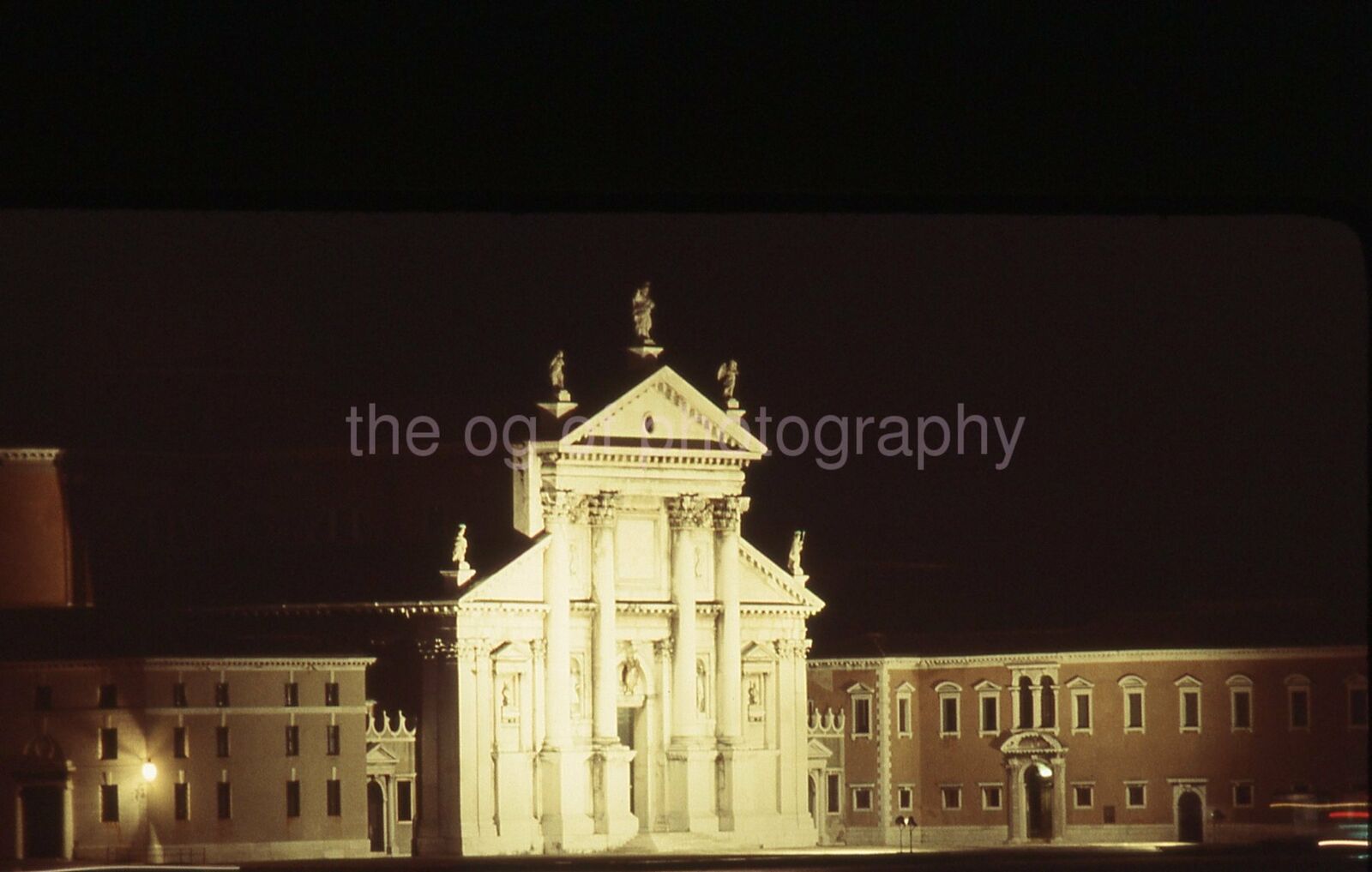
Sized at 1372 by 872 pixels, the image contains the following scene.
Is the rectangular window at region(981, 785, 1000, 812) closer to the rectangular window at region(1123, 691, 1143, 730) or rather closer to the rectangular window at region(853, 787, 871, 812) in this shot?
the rectangular window at region(853, 787, 871, 812)

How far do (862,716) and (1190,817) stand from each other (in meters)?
2.33

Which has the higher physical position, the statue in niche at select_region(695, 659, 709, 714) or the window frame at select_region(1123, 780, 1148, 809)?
the statue in niche at select_region(695, 659, 709, 714)

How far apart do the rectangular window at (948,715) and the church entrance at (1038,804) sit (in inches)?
28.4

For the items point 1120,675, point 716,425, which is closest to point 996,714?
point 1120,675

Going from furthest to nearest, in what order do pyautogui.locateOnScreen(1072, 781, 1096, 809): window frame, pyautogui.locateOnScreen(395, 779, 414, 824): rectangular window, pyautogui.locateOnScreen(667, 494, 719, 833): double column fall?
1. pyautogui.locateOnScreen(667, 494, 719, 833): double column
2. pyautogui.locateOnScreen(395, 779, 414, 824): rectangular window
3. pyautogui.locateOnScreen(1072, 781, 1096, 809): window frame

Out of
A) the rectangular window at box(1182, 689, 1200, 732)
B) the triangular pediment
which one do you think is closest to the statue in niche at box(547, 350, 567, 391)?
the triangular pediment

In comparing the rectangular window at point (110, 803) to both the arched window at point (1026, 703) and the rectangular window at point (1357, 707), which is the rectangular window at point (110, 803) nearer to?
the arched window at point (1026, 703)

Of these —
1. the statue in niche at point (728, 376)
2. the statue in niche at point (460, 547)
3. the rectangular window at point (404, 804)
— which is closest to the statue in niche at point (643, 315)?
the statue in niche at point (728, 376)

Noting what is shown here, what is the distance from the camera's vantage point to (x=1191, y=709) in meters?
18.4

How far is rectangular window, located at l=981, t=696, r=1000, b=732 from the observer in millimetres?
18938

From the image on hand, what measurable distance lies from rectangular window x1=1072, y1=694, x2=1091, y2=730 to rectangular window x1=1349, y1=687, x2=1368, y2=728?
2.15 meters

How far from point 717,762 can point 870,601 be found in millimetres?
1886

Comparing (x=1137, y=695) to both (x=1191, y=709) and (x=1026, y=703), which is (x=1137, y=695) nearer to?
(x=1191, y=709)

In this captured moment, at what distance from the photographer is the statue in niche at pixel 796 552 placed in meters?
17.6
